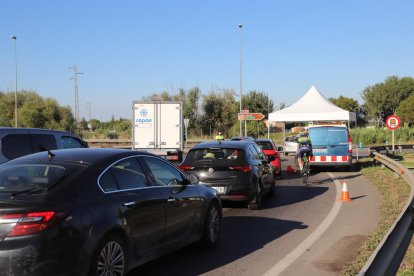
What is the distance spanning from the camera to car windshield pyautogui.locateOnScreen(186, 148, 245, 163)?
1082 cm

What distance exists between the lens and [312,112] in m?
34.0

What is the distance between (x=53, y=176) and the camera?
4.96 meters

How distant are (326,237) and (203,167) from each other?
131 inches

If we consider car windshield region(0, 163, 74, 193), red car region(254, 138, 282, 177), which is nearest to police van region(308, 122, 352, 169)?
red car region(254, 138, 282, 177)

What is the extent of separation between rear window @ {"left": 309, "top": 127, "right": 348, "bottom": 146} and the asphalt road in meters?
7.43

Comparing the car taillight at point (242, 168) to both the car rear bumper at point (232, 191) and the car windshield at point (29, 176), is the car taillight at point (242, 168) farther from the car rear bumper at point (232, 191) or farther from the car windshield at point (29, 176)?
the car windshield at point (29, 176)

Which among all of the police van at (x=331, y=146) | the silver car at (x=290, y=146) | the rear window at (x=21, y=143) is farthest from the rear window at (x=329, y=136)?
the rear window at (x=21, y=143)

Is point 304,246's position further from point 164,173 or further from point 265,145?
point 265,145

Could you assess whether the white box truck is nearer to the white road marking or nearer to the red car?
the red car

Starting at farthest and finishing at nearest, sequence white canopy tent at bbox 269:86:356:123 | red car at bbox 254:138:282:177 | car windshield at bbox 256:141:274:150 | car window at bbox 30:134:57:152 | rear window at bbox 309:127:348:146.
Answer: white canopy tent at bbox 269:86:356:123
rear window at bbox 309:127:348:146
car windshield at bbox 256:141:274:150
red car at bbox 254:138:282:177
car window at bbox 30:134:57:152

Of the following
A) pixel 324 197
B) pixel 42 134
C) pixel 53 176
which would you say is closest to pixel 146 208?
pixel 53 176

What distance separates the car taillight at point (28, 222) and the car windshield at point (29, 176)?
1.41ft

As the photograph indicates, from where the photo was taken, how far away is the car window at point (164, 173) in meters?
6.21

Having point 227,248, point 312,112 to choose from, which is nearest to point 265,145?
point 227,248
